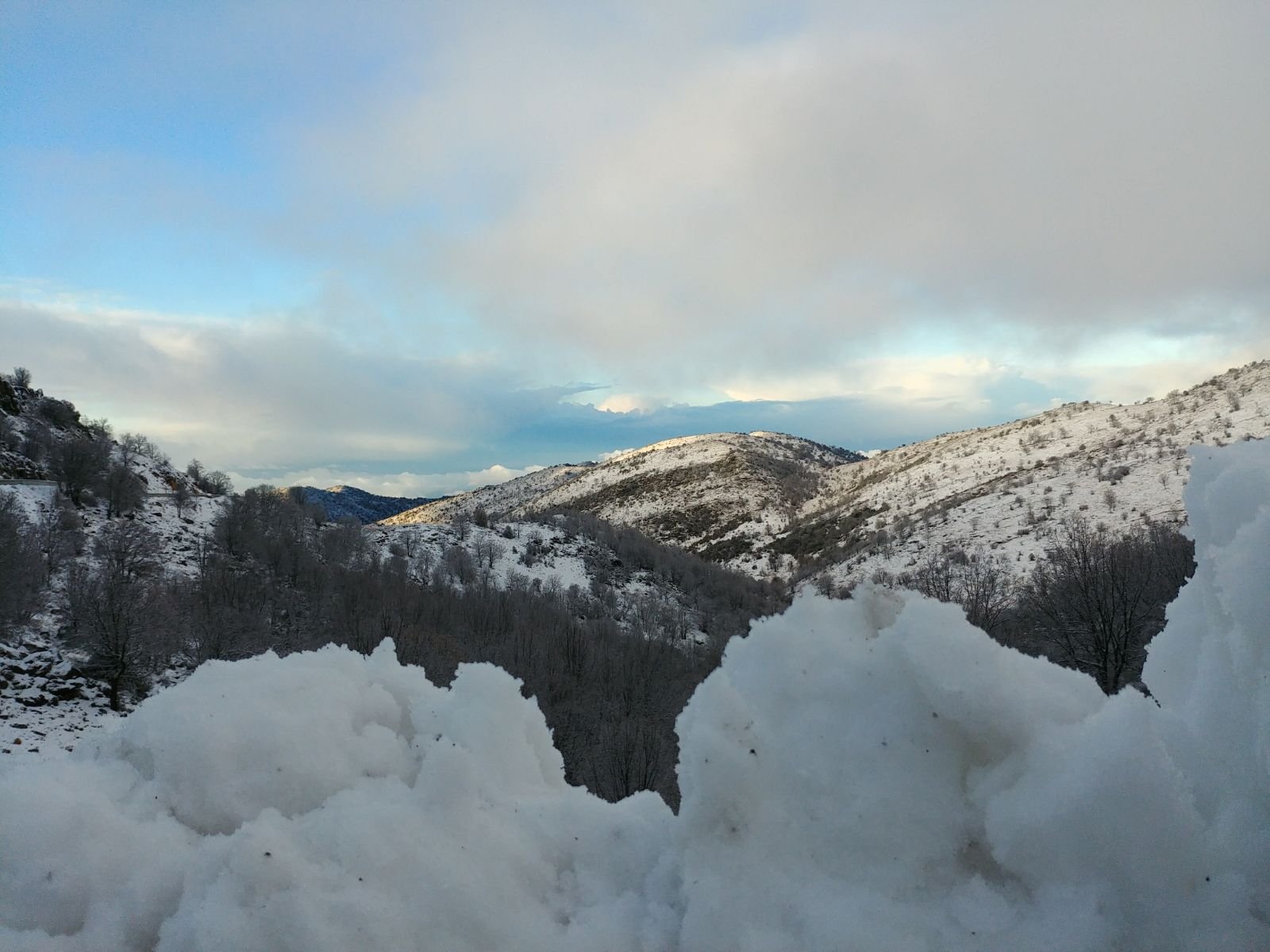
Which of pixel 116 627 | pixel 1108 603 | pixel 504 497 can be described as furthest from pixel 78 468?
pixel 504 497

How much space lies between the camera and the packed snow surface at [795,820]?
1876 mm

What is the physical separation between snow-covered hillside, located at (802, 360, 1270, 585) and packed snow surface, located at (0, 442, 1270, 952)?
38.3 metres

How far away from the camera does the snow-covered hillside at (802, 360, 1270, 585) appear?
44.3 meters

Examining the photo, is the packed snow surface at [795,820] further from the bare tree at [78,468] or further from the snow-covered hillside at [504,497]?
the snow-covered hillside at [504,497]

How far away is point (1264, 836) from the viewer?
1.85 metres

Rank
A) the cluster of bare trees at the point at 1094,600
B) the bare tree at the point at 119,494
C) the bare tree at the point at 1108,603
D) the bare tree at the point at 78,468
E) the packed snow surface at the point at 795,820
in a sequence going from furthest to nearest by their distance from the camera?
the bare tree at the point at 119,494 → the bare tree at the point at 78,468 → the cluster of bare trees at the point at 1094,600 → the bare tree at the point at 1108,603 → the packed snow surface at the point at 795,820

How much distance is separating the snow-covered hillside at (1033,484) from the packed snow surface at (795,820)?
38.3m

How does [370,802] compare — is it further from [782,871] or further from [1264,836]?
[1264,836]

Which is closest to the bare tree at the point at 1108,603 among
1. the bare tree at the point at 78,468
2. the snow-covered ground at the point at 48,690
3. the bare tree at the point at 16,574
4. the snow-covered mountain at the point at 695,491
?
the snow-covered ground at the point at 48,690

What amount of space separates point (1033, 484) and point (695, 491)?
247 ft

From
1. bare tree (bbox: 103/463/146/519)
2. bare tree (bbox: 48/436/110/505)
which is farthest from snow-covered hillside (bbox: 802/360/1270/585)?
bare tree (bbox: 48/436/110/505)

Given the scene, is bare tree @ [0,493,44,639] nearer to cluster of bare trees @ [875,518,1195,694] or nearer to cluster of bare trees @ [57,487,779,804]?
cluster of bare trees @ [57,487,779,804]

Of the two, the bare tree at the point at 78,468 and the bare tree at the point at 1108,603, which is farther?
the bare tree at the point at 78,468

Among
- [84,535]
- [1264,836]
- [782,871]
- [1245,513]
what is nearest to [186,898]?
[782,871]
